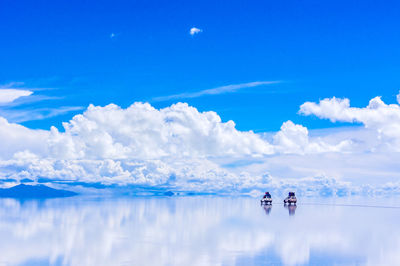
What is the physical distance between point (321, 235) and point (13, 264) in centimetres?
4679

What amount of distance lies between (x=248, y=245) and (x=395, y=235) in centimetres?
3133

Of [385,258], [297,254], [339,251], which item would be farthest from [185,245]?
[385,258]

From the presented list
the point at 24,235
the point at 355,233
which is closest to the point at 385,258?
the point at 355,233

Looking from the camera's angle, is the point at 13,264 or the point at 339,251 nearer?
the point at 13,264

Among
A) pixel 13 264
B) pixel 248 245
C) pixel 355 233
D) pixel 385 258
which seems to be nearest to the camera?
pixel 13 264

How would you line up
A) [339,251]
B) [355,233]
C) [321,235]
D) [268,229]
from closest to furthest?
[339,251] < [321,235] < [355,233] < [268,229]

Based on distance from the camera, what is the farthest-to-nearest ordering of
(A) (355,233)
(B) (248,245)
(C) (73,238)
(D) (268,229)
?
(D) (268,229) → (A) (355,233) → (C) (73,238) → (B) (248,245)

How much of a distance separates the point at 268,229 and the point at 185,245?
90.1ft

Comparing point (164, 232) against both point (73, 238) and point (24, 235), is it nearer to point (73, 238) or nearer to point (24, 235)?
point (73, 238)

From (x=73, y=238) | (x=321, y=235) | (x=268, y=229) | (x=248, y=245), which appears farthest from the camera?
(x=268, y=229)

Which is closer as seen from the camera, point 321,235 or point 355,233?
point 321,235

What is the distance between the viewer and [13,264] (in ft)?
151

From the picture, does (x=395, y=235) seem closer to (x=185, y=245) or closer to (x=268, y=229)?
(x=268, y=229)

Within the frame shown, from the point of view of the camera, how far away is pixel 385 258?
174ft
